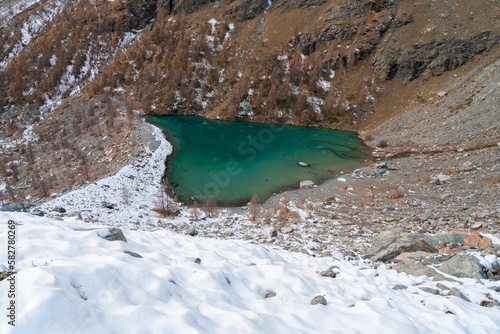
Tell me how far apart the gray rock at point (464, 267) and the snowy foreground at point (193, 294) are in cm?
39

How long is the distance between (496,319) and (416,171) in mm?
18927

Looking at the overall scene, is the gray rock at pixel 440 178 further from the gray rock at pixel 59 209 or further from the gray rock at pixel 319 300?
the gray rock at pixel 59 209

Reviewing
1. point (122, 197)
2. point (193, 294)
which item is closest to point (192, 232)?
point (122, 197)

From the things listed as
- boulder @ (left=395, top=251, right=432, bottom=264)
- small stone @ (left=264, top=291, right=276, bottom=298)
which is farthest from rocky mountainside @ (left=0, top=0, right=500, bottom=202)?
boulder @ (left=395, top=251, right=432, bottom=264)

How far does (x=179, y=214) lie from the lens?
18.0 m

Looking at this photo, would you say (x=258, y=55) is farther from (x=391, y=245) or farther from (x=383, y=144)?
(x=391, y=245)

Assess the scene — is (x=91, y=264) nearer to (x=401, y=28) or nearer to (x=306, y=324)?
(x=306, y=324)

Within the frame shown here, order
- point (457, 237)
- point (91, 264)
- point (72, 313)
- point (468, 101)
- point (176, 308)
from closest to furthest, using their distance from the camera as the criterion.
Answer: point (72, 313) → point (176, 308) → point (91, 264) → point (457, 237) → point (468, 101)

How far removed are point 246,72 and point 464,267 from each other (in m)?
45.0

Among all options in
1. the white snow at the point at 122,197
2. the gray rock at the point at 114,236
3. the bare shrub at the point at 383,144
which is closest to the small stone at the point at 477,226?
the gray rock at the point at 114,236

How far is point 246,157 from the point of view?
29.9m

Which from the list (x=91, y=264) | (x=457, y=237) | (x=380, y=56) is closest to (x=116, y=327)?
(x=91, y=264)

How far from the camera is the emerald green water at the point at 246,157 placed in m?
23.1

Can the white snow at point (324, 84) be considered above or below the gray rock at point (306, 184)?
above
